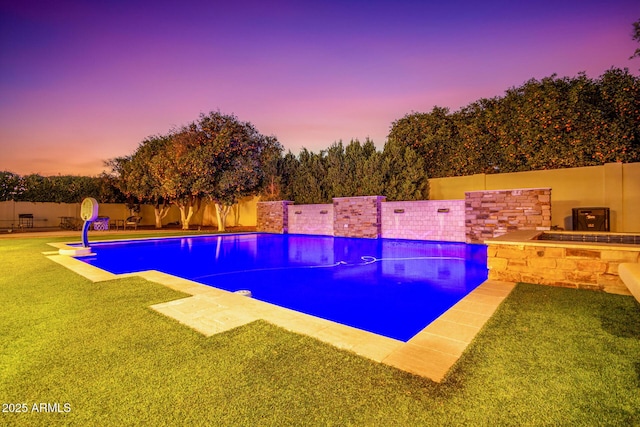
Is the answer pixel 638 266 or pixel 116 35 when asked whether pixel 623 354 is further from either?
pixel 116 35

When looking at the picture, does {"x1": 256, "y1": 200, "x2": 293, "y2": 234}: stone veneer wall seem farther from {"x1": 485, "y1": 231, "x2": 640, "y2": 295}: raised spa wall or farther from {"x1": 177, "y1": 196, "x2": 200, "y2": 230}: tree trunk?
{"x1": 485, "y1": 231, "x2": 640, "y2": 295}: raised spa wall

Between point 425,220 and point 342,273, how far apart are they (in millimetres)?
7730

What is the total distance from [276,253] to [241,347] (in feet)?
27.8

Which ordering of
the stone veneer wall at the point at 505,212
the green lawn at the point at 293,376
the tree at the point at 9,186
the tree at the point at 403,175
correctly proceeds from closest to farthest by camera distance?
the green lawn at the point at 293,376 < the stone veneer wall at the point at 505,212 < the tree at the point at 403,175 < the tree at the point at 9,186

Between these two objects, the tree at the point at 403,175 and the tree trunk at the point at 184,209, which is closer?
the tree at the point at 403,175

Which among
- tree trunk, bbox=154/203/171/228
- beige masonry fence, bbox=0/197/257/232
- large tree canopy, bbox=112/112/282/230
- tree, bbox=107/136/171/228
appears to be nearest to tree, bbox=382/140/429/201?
large tree canopy, bbox=112/112/282/230

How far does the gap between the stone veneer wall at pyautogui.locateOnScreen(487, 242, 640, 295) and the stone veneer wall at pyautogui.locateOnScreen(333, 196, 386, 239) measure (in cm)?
962

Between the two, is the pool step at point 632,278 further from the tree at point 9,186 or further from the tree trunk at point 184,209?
the tree at point 9,186

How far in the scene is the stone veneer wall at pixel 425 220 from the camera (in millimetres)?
12992

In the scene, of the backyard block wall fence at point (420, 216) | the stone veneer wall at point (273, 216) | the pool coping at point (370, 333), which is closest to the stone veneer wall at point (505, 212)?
the backyard block wall fence at point (420, 216)

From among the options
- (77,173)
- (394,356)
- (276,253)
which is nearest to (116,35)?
(276,253)

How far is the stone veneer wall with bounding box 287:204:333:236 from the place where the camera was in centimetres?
1689

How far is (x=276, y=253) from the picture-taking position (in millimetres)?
11102

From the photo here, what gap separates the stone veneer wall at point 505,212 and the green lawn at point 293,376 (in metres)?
8.86
